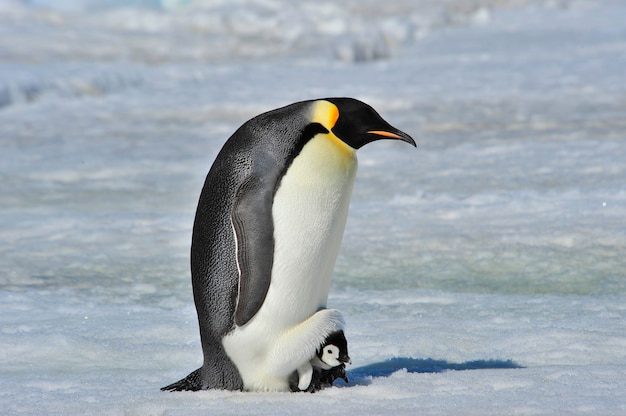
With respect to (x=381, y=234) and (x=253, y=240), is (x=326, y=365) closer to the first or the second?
(x=253, y=240)

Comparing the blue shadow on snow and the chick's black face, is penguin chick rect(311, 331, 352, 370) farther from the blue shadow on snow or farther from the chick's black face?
the chick's black face

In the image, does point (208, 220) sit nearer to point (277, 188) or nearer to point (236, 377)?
point (277, 188)

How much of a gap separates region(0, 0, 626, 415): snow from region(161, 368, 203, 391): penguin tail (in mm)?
72

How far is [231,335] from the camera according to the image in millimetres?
2371

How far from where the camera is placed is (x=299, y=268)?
2330 millimetres

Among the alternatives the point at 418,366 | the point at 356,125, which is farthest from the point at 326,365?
the point at 356,125

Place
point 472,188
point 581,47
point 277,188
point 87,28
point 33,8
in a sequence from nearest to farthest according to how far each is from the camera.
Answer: point 277,188, point 472,188, point 581,47, point 87,28, point 33,8

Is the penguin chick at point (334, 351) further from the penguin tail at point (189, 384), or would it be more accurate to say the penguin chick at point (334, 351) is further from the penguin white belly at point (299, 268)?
the penguin tail at point (189, 384)

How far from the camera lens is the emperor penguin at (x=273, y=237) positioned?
2285 mm

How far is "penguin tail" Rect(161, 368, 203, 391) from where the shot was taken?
2.37 m

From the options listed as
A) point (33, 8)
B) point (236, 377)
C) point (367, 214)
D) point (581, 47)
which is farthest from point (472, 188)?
point (33, 8)

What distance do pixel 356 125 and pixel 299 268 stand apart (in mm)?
360

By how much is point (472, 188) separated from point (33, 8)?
18.6 meters

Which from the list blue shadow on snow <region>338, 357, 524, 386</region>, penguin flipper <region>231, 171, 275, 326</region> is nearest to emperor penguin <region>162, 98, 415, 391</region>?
penguin flipper <region>231, 171, 275, 326</region>
